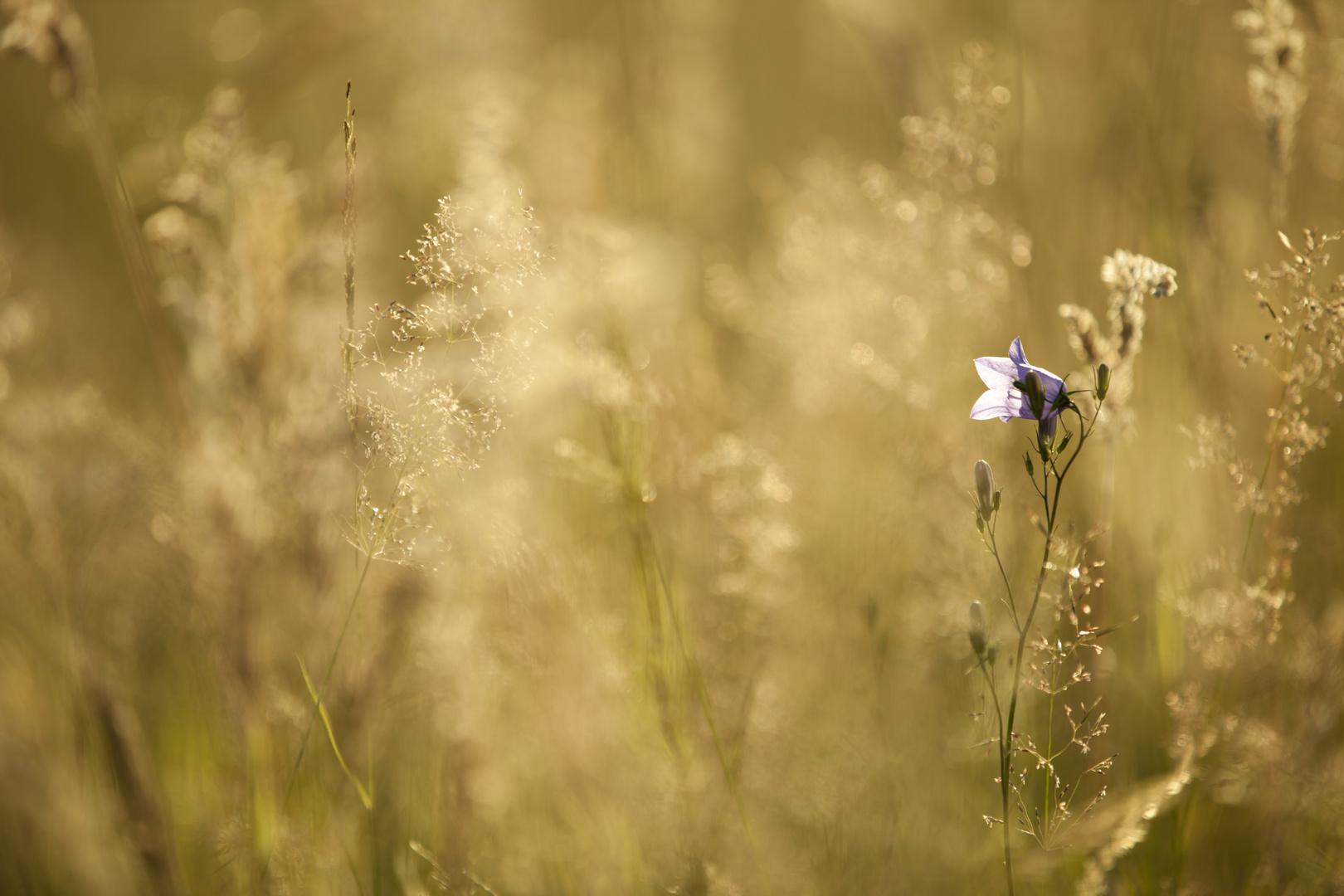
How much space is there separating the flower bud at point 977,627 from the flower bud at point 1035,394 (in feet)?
0.80

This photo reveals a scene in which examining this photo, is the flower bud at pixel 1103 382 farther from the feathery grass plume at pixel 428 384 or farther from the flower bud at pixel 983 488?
the feathery grass plume at pixel 428 384

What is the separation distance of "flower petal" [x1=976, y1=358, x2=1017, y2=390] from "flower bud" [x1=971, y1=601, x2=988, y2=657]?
0.27 meters

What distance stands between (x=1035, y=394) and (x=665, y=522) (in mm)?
1168

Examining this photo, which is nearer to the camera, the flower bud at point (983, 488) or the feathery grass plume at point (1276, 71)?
the flower bud at point (983, 488)

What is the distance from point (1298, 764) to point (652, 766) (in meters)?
1.06

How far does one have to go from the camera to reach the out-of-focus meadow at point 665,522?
1.26 meters

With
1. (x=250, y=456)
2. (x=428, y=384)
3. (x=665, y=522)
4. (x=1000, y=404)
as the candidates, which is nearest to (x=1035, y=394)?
(x=1000, y=404)

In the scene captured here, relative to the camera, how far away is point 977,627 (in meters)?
1.00

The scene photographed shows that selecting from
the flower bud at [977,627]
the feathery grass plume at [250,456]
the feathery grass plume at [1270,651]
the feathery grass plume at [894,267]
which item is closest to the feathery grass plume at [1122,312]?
the feathery grass plume at [1270,651]

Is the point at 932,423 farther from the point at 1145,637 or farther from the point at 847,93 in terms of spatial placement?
the point at 847,93

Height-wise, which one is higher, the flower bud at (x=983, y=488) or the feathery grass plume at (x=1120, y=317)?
the feathery grass plume at (x=1120, y=317)

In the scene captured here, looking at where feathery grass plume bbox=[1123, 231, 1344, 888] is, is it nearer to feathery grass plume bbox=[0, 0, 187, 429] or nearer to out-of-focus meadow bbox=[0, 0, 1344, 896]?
out-of-focus meadow bbox=[0, 0, 1344, 896]

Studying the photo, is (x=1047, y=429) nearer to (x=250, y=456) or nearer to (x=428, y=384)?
(x=428, y=384)

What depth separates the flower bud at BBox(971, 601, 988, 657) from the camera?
0.98m
